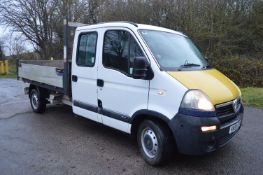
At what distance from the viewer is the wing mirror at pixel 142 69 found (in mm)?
3930

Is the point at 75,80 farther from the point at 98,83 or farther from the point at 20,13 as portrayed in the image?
the point at 20,13

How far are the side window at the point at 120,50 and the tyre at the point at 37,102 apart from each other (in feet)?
10.7

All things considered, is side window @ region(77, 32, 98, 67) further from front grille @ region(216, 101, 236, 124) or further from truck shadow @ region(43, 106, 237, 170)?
front grille @ region(216, 101, 236, 124)

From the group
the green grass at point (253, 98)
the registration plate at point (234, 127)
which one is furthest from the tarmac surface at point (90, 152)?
the green grass at point (253, 98)

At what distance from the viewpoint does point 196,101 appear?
3.67 metres

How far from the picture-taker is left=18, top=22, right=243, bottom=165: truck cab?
12.2 feet

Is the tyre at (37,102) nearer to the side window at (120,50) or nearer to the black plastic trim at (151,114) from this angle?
the side window at (120,50)

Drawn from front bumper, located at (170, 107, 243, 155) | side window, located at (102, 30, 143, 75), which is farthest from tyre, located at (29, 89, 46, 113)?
front bumper, located at (170, 107, 243, 155)

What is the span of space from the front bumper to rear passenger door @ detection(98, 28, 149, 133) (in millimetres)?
674

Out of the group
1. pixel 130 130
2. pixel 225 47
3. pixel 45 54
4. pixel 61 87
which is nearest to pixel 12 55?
pixel 45 54

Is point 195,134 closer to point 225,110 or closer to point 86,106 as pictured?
point 225,110

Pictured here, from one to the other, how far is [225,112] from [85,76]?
2713 millimetres

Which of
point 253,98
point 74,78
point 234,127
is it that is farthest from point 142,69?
point 253,98

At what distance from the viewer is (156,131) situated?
160 inches
